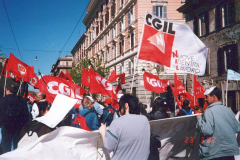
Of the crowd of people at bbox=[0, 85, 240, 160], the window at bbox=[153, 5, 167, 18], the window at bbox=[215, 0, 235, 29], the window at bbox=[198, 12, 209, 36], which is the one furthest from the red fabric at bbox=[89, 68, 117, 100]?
the window at bbox=[153, 5, 167, 18]

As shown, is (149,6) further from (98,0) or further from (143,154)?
(143,154)

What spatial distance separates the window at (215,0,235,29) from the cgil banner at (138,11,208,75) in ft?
45.6

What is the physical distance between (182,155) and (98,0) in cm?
4056

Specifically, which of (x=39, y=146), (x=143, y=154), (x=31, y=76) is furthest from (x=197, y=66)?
(x=31, y=76)

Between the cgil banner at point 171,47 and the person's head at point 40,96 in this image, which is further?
the person's head at point 40,96

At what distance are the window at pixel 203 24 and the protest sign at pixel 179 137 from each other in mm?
18415

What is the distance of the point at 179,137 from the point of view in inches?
165

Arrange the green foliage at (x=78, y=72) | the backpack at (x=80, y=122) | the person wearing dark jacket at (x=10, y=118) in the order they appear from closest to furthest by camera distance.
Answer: the backpack at (x=80, y=122) < the person wearing dark jacket at (x=10, y=118) < the green foliage at (x=78, y=72)

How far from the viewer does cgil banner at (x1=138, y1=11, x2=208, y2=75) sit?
5074 millimetres

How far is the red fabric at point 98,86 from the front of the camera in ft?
25.1

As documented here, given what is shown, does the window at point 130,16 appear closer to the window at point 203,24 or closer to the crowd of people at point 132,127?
the window at point 203,24

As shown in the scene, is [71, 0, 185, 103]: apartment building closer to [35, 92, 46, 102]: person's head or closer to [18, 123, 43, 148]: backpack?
[35, 92, 46, 102]: person's head

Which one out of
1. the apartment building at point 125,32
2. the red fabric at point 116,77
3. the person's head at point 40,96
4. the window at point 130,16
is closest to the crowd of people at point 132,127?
the person's head at point 40,96

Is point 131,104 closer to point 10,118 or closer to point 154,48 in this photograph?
point 154,48
